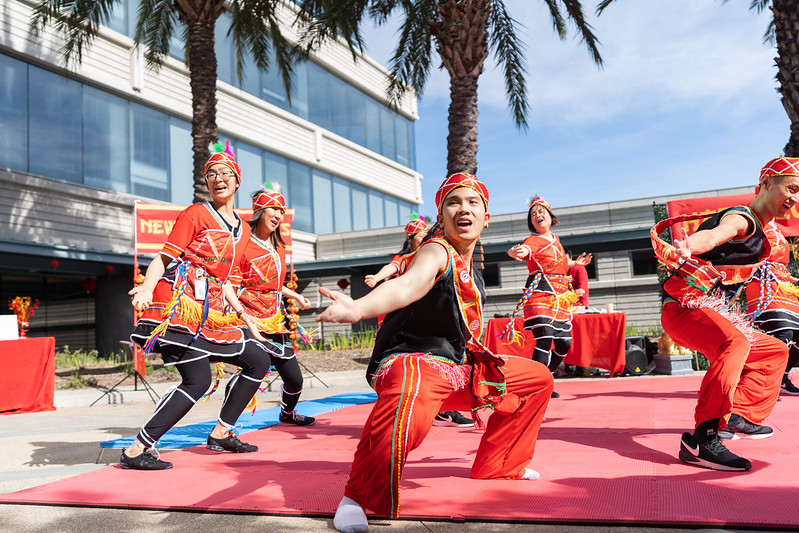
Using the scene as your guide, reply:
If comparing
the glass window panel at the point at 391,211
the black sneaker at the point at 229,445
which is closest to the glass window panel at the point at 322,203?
the glass window panel at the point at 391,211

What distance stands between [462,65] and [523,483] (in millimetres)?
8482

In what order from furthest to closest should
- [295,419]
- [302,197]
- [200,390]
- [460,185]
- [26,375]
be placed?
[302,197]
[26,375]
[295,419]
[200,390]
[460,185]

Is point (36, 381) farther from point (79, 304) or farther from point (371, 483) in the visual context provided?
point (79, 304)

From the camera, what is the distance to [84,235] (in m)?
18.5

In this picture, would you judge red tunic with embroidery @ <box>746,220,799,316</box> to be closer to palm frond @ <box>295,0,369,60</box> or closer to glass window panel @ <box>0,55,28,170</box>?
palm frond @ <box>295,0,369,60</box>

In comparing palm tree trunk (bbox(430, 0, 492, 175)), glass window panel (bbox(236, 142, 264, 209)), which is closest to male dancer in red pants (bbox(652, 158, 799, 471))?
palm tree trunk (bbox(430, 0, 492, 175))

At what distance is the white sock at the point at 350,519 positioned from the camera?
2797 millimetres

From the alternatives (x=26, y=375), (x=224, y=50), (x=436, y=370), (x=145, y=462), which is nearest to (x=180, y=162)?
(x=224, y=50)

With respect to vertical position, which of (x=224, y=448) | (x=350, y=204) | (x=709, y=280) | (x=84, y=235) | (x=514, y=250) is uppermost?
(x=350, y=204)

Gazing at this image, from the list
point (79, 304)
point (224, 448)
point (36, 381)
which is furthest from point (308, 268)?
point (224, 448)

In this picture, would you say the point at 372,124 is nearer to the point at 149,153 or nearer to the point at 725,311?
the point at 149,153

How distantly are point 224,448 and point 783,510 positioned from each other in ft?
11.8

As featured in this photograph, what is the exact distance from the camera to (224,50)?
79.3 feet

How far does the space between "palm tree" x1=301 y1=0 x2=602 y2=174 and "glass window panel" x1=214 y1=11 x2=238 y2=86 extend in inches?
371
